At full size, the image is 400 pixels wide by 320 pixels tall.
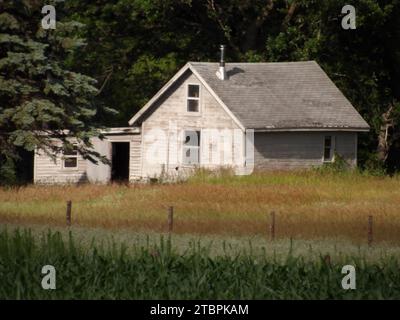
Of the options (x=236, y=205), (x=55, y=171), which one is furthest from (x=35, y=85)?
(x=236, y=205)

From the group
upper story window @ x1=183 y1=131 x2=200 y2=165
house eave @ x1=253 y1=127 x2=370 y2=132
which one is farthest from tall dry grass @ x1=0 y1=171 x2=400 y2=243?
upper story window @ x1=183 y1=131 x2=200 y2=165

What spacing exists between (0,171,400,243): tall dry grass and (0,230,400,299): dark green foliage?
9458 mm

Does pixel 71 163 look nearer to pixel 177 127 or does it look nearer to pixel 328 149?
pixel 177 127

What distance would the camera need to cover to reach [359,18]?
5700 cm

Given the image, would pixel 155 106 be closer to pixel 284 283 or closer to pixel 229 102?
pixel 229 102

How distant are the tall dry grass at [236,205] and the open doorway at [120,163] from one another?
901cm

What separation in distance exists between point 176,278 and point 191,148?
36019 mm

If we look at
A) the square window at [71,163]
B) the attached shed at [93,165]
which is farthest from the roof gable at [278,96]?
the square window at [71,163]

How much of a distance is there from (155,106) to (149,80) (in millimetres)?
10301

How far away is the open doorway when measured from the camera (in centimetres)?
5847

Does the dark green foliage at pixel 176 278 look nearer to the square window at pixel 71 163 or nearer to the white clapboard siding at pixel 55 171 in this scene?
the white clapboard siding at pixel 55 171

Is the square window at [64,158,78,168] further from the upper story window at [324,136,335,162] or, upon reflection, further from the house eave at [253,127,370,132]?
the upper story window at [324,136,335,162]
